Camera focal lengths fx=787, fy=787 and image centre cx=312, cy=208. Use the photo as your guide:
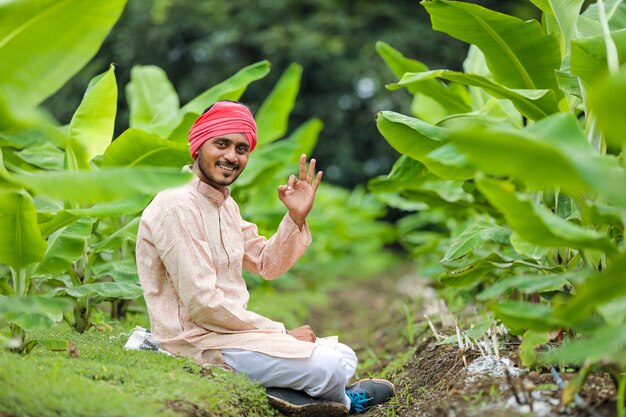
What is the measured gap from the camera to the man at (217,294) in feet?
10.2

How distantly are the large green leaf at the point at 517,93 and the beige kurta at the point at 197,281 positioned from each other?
103cm

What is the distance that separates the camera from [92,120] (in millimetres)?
3727

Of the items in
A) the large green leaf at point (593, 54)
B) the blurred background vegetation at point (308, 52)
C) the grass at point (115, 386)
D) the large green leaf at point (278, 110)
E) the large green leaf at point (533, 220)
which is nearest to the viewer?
the large green leaf at point (533, 220)

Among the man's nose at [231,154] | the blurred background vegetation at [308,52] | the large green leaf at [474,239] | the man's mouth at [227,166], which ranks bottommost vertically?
the blurred background vegetation at [308,52]

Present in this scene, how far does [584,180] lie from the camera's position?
2.02 meters

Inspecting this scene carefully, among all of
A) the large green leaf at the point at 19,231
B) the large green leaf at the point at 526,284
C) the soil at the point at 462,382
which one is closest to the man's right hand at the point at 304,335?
the soil at the point at 462,382

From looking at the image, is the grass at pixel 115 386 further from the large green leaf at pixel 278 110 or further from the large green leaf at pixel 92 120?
the large green leaf at pixel 278 110

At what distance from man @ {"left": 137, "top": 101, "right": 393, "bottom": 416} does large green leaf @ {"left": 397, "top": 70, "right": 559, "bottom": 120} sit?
2.27 ft

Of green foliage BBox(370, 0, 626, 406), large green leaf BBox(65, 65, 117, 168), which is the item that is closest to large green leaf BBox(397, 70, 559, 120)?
green foliage BBox(370, 0, 626, 406)

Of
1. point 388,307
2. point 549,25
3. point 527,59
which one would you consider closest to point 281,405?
point 527,59

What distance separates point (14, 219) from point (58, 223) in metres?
0.45

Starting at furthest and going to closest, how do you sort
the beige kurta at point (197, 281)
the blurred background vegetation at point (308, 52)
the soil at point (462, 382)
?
1. the blurred background vegetation at point (308, 52)
2. the beige kurta at point (197, 281)
3. the soil at point (462, 382)

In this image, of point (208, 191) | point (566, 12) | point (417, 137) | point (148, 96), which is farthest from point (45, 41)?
point (148, 96)

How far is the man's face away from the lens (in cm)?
322
